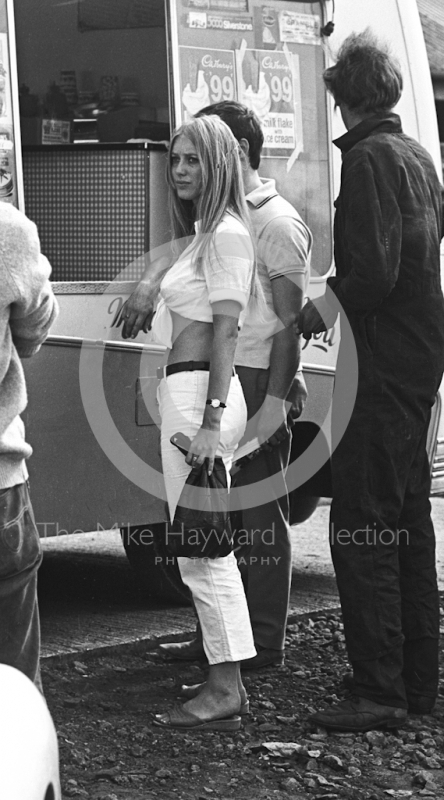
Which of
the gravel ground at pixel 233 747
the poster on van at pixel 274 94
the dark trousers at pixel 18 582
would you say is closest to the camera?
the dark trousers at pixel 18 582

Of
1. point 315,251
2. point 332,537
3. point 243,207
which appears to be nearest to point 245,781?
point 332,537

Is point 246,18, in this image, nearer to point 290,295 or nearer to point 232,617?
point 290,295

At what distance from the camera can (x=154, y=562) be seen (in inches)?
200

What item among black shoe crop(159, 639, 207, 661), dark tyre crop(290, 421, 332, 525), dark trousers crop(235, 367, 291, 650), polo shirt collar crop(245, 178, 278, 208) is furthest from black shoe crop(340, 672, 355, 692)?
polo shirt collar crop(245, 178, 278, 208)

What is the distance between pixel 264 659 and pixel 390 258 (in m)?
1.63

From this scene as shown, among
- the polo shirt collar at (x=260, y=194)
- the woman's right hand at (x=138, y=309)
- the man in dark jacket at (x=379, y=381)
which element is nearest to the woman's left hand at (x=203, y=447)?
the man in dark jacket at (x=379, y=381)

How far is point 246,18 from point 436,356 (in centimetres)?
184

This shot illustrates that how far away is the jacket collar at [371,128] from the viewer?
3.61m

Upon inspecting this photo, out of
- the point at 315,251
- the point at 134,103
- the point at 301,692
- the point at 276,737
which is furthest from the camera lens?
the point at 134,103

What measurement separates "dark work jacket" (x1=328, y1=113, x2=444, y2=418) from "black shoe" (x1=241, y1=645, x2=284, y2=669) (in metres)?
1.20

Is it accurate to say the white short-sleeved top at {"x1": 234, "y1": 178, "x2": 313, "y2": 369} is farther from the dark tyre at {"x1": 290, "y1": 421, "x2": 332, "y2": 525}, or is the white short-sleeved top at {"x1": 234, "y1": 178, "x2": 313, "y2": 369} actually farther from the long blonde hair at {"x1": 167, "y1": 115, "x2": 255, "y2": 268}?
the dark tyre at {"x1": 290, "y1": 421, "x2": 332, "y2": 525}

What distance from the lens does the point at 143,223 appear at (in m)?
4.50

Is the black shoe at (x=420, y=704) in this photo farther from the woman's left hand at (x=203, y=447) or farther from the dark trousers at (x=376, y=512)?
the woman's left hand at (x=203, y=447)

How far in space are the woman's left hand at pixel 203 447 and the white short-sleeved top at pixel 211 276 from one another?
334mm
